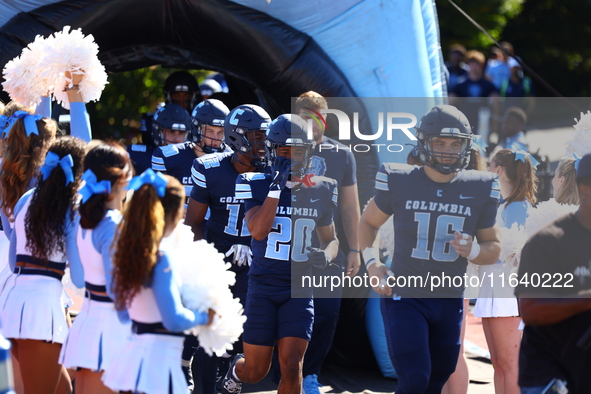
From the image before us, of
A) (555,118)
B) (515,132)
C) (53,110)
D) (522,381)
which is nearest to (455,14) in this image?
(555,118)

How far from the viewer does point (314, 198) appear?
15.8 ft

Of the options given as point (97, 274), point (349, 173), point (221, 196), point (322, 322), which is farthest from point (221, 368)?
point (97, 274)

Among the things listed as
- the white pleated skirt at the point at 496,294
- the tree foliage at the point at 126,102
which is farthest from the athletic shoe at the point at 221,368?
the tree foliage at the point at 126,102

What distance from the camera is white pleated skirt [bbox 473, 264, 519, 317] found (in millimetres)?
4652

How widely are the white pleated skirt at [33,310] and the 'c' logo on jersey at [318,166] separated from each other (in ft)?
6.65

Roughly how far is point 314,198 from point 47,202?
168 cm

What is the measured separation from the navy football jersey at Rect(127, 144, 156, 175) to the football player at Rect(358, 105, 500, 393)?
2470 mm

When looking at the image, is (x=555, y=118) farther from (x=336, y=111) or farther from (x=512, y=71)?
(x=336, y=111)

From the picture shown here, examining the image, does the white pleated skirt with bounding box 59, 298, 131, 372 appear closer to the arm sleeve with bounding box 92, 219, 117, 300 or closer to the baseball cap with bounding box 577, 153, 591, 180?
the arm sleeve with bounding box 92, 219, 117, 300

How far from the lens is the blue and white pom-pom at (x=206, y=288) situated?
10.8ft

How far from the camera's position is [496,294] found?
4.71 metres

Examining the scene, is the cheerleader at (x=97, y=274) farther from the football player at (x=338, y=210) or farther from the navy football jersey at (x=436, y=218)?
the football player at (x=338, y=210)

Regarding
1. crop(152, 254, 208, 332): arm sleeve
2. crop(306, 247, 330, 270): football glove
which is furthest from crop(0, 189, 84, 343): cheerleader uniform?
crop(306, 247, 330, 270): football glove

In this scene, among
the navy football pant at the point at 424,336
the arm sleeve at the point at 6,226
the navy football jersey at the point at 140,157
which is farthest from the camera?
the navy football jersey at the point at 140,157
